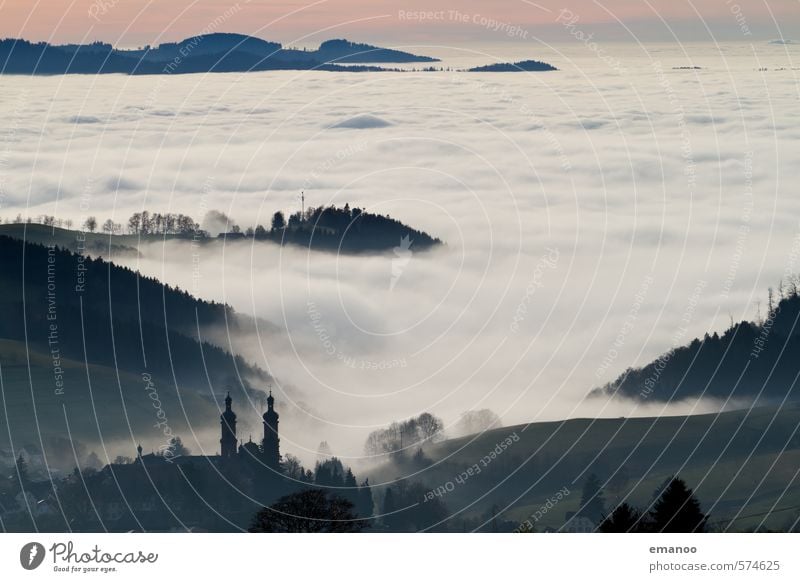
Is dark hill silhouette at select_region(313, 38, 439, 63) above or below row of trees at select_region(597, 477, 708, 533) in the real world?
above

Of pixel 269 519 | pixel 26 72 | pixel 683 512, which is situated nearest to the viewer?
pixel 683 512

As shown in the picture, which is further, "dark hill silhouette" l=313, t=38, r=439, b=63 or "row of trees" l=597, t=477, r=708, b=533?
"dark hill silhouette" l=313, t=38, r=439, b=63

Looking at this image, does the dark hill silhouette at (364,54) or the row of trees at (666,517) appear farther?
the dark hill silhouette at (364,54)

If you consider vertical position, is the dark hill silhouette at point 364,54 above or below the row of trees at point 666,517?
above

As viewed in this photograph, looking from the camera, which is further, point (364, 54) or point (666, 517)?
point (364, 54)
